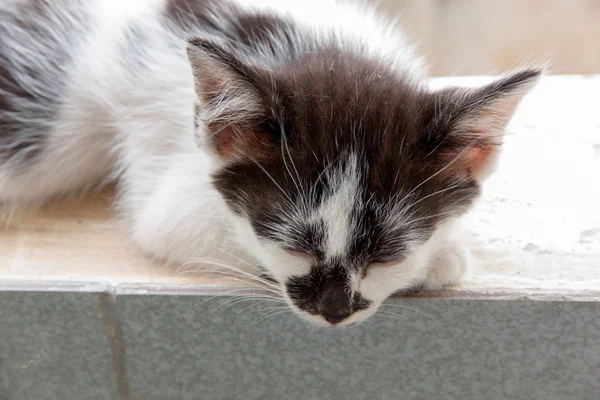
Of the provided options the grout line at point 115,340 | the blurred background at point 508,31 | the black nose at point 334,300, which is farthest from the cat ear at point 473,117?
the blurred background at point 508,31

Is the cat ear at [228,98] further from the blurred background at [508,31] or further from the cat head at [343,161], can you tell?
the blurred background at [508,31]

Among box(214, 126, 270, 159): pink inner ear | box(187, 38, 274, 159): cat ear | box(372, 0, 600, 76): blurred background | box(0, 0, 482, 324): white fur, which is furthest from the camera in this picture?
box(372, 0, 600, 76): blurred background

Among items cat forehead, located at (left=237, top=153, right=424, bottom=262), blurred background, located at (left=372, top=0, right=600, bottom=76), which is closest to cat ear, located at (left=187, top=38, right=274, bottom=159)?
cat forehead, located at (left=237, top=153, right=424, bottom=262)

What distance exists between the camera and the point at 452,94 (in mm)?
1275

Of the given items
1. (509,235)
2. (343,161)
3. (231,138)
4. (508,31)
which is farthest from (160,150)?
(508,31)

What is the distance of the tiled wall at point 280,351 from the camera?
4.67 ft

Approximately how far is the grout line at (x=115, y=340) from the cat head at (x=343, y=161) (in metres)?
0.38

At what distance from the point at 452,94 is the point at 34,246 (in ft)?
3.45

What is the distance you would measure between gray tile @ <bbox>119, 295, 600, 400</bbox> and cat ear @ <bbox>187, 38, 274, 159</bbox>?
36 centimetres

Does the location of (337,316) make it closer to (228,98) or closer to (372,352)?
(372,352)

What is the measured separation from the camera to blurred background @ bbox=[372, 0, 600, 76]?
278 centimetres

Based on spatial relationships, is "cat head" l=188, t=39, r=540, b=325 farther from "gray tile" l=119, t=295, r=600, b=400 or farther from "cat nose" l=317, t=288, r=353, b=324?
"gray tile" l=119, t=295, r=600, b=400

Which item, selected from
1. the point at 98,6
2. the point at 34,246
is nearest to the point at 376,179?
the point at 34,246

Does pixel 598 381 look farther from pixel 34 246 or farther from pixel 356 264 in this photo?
pixel 34 246
